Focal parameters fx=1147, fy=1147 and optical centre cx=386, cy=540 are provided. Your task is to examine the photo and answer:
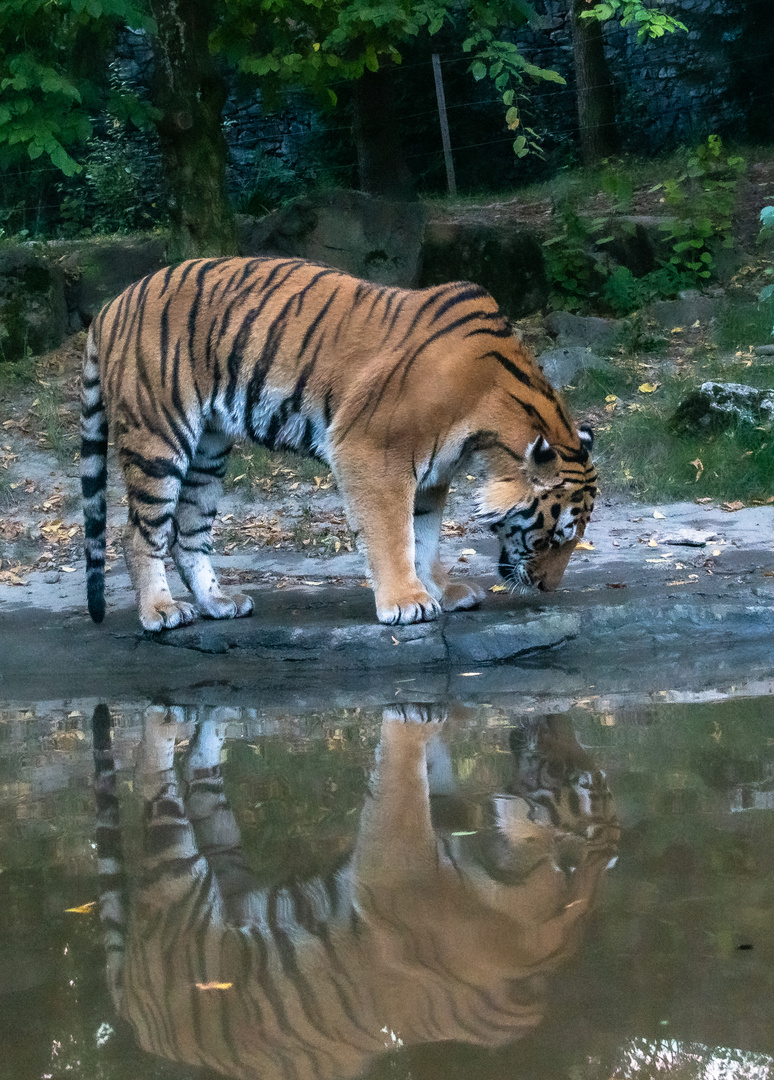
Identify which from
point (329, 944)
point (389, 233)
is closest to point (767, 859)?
point (329, 944)

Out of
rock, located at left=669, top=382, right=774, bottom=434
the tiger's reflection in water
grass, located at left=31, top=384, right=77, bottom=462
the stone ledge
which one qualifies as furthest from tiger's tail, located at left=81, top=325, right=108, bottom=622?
rock, located at left=669, top=382, right=774, bottom=434

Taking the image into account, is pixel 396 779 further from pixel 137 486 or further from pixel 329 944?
pixel 137 486

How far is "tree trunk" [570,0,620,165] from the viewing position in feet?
44.2

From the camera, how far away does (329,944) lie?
2.55 m

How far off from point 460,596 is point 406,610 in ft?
1.53

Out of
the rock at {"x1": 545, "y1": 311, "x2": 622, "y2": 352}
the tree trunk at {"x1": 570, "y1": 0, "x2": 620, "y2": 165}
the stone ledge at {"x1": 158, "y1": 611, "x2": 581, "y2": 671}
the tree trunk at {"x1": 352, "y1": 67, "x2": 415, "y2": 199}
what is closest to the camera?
the stone ledge at {"x1": 158, "y1": 611, "x2": 581, "y2": 671}

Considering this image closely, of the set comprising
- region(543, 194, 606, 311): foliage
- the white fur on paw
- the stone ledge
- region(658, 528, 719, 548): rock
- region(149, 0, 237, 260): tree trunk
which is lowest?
region(658, 528, 719, 548): rock

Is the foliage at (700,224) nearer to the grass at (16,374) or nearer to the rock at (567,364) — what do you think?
the rock at (567,364)

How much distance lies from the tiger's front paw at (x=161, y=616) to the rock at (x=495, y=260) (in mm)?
6326

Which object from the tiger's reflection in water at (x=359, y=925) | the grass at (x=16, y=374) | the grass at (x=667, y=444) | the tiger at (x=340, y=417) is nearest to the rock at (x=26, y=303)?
the grass at (x=16, y=374)

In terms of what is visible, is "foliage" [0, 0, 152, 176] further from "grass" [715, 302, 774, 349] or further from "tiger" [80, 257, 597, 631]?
"grass" [715, 302, 774, 349]

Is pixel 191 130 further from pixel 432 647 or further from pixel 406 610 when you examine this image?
pixel 432 647

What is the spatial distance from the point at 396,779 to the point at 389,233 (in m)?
7.99

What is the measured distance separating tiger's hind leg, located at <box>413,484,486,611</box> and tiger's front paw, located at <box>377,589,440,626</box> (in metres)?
0.35
